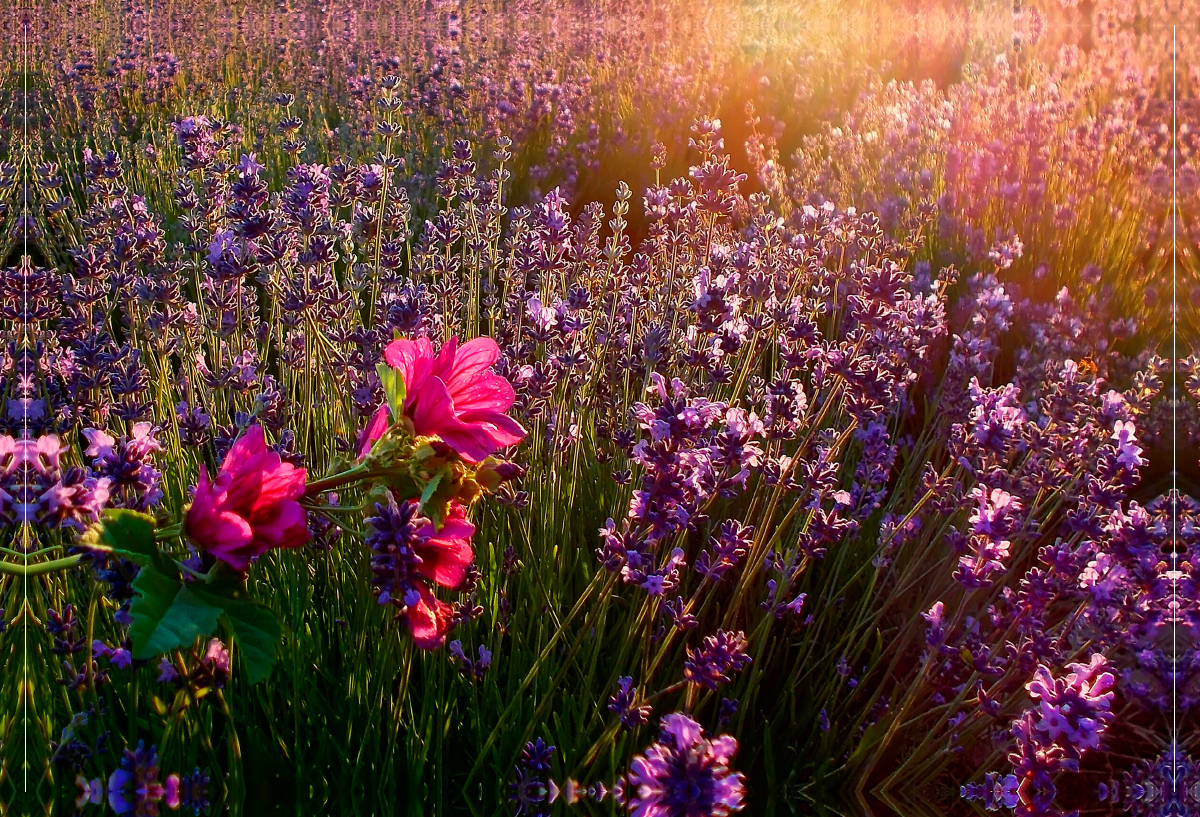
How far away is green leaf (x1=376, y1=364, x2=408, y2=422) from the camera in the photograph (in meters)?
0.92

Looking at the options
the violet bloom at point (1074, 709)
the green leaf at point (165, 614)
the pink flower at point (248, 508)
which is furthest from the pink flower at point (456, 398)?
the violet bloom at point (1074, 709)

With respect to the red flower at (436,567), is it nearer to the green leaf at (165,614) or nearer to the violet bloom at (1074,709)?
the green leaf at (165,614)

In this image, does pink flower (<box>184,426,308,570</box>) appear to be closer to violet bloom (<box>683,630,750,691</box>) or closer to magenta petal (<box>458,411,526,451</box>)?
magenta petal (<box>458,411,526,451</box>)

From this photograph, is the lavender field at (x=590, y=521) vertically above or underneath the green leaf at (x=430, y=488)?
underneath

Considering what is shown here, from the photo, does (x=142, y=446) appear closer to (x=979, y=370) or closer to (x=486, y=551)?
(x=486, y=551)

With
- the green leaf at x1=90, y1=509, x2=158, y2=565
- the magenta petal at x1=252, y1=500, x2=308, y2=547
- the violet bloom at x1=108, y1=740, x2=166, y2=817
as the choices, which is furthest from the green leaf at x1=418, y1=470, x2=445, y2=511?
the violet bloom at x1=108, y1=740, x2=166, y2=817

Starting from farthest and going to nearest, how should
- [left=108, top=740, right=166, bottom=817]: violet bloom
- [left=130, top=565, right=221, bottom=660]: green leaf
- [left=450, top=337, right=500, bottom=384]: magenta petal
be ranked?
[left=108, top=740, right=166, bottom=817]: violet bloom → [left=450, top=337, right=500, bottom=384]: magenta petal → [left=130, top=565, right=221, bottom=660]: green leaf

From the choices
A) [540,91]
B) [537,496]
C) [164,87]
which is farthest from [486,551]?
[164,87]

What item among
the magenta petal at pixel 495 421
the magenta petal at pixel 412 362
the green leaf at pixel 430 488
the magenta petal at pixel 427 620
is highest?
the magenta petal at pixel 412 362

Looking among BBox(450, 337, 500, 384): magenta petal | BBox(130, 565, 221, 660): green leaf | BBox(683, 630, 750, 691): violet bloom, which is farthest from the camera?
BBox(683, 630, 750, 691): violet bloom

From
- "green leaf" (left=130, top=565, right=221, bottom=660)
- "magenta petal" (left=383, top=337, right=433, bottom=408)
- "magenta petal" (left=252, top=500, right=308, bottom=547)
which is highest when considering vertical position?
"magenta petal" (left=383, top=337, right=433, bottom=408)

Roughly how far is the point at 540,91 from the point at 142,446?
5.34 meters

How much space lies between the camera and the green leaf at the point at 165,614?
789 mm

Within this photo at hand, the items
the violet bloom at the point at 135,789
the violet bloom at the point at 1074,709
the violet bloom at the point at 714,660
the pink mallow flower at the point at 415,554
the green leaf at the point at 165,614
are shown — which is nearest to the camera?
the green leaf at the point at 165,614
